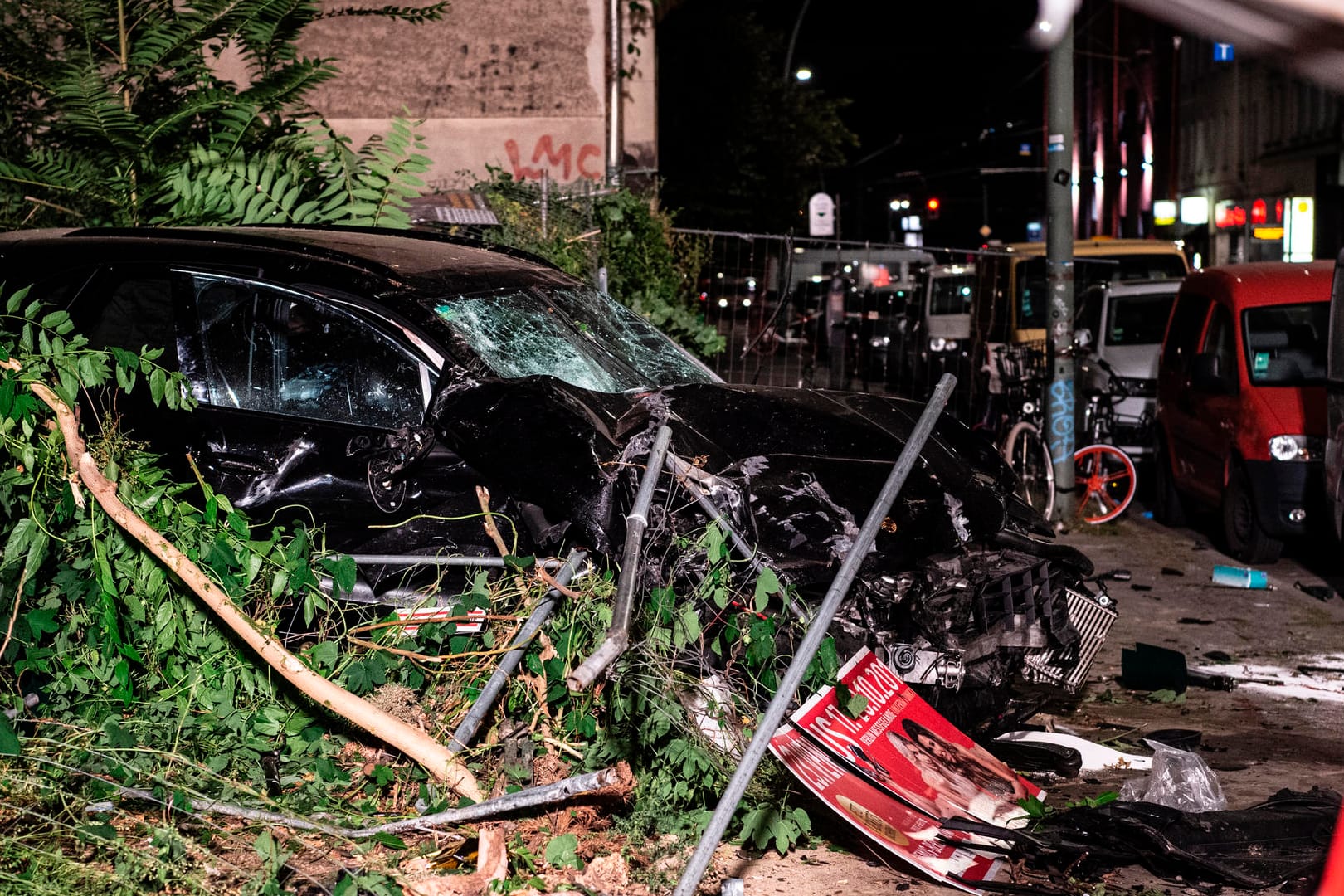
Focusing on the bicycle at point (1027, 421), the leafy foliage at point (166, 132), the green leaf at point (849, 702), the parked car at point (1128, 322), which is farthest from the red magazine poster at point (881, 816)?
the parked car at point (1128, 322)

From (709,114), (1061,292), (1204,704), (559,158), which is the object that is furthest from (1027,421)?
(709,114)

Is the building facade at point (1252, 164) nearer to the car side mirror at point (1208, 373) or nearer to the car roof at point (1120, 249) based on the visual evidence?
the car roof at point (1120, 249)

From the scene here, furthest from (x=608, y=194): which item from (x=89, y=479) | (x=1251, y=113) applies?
(x=1251, y=113)

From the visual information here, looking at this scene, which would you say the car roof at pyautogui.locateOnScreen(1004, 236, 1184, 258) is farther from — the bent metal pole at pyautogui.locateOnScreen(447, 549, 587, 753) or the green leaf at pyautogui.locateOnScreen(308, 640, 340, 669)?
the green leaf at pyautogui.locateOnScreen(308, 640, 340, 669)

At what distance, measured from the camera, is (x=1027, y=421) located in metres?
10.9

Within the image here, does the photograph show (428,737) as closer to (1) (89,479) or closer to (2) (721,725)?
(2) (721,725)

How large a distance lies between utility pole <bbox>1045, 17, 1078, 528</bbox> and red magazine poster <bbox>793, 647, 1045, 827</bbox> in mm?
6289

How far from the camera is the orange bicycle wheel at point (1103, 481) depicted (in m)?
10.5

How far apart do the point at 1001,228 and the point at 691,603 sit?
3405 inches

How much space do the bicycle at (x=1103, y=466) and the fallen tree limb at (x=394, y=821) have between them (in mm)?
7551

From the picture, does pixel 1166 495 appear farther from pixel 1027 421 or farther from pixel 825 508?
pixel 825 508

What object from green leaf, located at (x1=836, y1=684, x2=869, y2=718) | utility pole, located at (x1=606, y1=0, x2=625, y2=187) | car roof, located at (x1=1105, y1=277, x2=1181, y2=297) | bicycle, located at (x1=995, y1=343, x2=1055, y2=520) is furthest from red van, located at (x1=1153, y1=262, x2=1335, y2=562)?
utility pole, located at (x1=606, y1=0, x2=625, y2=187)

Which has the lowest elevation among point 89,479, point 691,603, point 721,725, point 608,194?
point 721,725

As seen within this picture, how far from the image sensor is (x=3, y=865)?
350 centimetres
